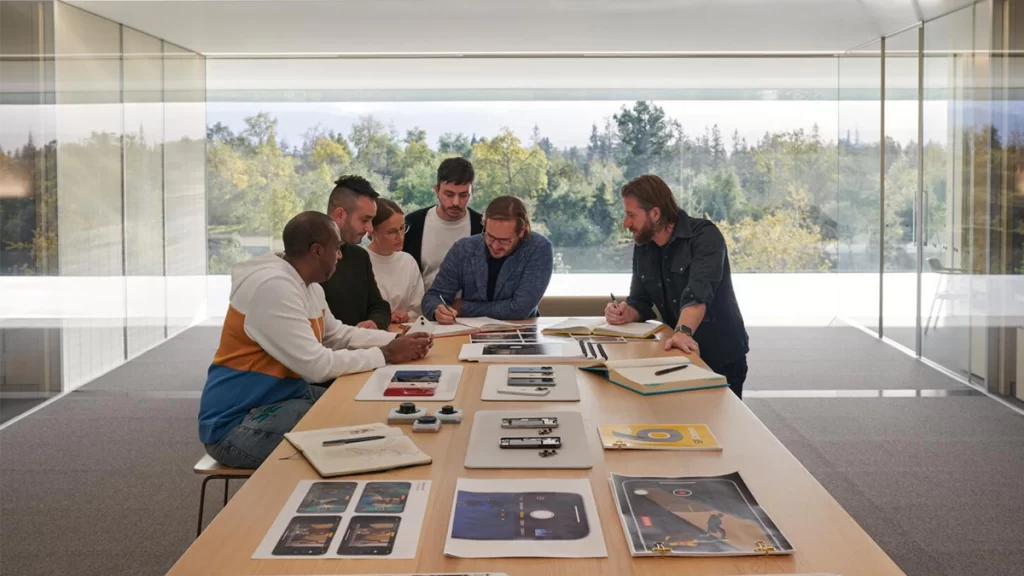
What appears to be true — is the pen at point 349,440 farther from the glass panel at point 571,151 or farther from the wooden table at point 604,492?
the glass panel at point 571,151

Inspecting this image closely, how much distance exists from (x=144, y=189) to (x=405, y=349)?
→ 19.4ft

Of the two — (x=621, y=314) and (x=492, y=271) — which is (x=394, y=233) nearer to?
(x=492, y=271)

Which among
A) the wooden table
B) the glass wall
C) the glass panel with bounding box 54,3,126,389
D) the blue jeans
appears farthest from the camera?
the glass panel with bounding box 54,3,126,389

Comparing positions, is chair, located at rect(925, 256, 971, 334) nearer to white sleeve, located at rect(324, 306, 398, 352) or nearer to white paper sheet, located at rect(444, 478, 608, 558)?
white sleeve, located at rect(324, 306, 398, 352)

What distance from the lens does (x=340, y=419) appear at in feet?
8.92

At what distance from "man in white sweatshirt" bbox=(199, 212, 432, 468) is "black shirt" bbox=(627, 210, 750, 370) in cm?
141

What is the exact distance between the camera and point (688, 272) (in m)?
4.14

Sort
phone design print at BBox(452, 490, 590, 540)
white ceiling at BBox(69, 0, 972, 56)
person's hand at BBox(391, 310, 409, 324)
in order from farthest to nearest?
1. white ceiling at BBox(69, 0, 972, 56)
2. person's hand at BBox(391, 310, 409, 324)
3. phone design print at BBox(452, 490, 590, 540)

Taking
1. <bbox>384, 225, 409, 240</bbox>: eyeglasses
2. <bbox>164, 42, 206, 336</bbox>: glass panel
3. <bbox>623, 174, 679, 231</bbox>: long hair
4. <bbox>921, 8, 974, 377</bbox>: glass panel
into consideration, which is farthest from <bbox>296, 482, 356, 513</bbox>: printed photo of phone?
<bbox>164, 42, 206, 336</bbox>: glass panel

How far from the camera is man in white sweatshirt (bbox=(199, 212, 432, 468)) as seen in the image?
10.3 ft

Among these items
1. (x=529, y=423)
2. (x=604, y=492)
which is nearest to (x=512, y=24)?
(x=529, y=423)

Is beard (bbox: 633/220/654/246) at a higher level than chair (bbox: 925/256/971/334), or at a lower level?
higher

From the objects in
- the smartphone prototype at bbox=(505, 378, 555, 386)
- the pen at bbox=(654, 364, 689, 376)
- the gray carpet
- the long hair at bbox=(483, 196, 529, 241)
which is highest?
the long hair at bbox=(483, 196, 529, 241)

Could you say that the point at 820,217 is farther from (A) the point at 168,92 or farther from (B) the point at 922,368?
(A) the point at 168,92
